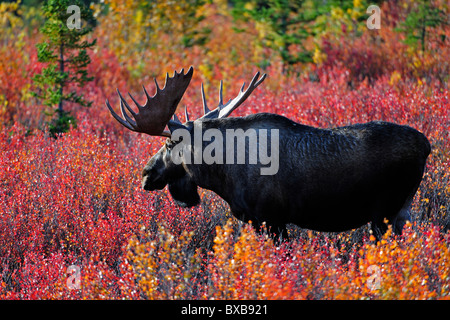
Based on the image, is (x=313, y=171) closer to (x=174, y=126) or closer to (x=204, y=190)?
(x=174, y=126)

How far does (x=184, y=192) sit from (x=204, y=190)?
0.71 metres

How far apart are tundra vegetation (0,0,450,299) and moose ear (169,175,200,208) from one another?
249 millimetres

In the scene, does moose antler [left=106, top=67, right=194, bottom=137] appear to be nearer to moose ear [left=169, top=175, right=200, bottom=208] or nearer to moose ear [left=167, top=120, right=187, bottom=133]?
moose ear [left=167, top=120, right=187, bottom=133]

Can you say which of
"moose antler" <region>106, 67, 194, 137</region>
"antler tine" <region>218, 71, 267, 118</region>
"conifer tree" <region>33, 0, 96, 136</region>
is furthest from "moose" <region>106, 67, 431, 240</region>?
"conifer tree" <region>33, 0, 96, 136</region>

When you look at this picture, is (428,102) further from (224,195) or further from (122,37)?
(122,37)

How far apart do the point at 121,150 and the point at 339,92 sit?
3335 mm

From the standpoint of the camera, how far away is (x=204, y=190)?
18.8ft

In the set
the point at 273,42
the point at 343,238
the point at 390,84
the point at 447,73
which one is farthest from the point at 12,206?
the point at 273,42

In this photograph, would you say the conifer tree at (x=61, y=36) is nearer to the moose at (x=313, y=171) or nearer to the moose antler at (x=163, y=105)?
the moose antler at (x=163, y=105)

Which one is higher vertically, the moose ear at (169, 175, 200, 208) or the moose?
the moose

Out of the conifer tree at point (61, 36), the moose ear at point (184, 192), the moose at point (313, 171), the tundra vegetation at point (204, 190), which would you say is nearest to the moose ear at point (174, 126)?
the moose at point (313, 171)

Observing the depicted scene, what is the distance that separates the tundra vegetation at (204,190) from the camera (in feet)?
12.1

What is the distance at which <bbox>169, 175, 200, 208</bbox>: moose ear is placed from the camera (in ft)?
16.4

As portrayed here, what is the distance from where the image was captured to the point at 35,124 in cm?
934
